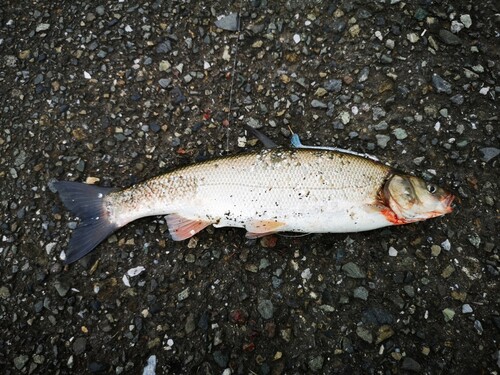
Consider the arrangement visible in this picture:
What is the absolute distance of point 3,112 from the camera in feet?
13.4

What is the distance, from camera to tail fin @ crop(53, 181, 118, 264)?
3.54m

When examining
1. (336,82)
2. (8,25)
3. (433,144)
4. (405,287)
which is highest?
(8,25)

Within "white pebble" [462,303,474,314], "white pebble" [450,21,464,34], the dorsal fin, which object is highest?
"white pebble" [450,21,464,34]

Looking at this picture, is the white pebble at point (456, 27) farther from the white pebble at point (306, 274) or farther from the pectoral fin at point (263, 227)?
the white pebble at point (306, 274)

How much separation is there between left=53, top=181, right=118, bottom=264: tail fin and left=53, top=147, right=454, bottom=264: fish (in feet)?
0.38

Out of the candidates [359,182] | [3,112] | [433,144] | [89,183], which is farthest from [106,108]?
[433,144]

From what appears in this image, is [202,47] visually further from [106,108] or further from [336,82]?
[336,82]

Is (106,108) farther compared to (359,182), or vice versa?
(106,108)

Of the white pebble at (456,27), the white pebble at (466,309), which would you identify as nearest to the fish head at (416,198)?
the white pebble at (466,309)

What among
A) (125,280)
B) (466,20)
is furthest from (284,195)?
(466,20)

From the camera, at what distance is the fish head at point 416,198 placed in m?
3.21

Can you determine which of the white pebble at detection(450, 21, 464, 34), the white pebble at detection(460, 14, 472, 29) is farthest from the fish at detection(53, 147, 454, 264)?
the white pebble at detection(460, 14, 472, 29)

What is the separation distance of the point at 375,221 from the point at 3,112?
13.0 ft

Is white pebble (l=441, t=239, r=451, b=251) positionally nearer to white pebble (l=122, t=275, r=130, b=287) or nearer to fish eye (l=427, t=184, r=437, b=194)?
fish eye (l=427, t=184, r=437, b=194)
